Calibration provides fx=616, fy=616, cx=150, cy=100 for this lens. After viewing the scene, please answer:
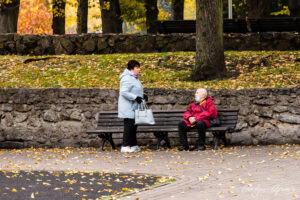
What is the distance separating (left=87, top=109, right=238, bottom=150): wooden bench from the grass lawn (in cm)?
147

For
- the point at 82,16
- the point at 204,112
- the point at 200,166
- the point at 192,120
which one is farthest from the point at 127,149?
the point at 82,16

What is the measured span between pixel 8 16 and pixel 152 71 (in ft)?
34.1

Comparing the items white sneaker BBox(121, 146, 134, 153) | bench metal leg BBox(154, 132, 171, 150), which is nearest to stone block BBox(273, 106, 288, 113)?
bench metal leg BBox(154, 132, 171, 150)

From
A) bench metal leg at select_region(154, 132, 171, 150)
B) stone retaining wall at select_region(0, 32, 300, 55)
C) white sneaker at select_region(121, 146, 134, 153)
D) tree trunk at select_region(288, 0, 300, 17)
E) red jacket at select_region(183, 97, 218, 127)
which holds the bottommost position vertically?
white sneaker at select_region(121, 146, 134, 153)

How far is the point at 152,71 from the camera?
1652cm

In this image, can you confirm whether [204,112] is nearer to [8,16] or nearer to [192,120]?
[192,120]

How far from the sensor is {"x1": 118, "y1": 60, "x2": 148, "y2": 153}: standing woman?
11.5 metres

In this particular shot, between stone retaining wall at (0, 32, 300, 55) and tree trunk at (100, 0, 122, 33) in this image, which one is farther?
tree trunk at (100, 0, 122, 33)

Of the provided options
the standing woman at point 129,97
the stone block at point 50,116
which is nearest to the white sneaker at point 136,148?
the standing woman at point 129,97

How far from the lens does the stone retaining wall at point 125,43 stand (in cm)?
1938

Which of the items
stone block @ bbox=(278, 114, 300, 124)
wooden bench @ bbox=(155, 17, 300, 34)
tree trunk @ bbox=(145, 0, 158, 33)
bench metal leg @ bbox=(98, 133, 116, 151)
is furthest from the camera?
tree trunk @ bbox=(145, 0, 158, 33)

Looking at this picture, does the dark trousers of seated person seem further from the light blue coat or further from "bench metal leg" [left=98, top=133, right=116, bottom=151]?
"bench metal leg" [left=98, top=133, right=116, bottom=151]

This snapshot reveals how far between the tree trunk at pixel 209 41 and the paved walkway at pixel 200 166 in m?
3.75

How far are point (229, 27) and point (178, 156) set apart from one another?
10505 mm
